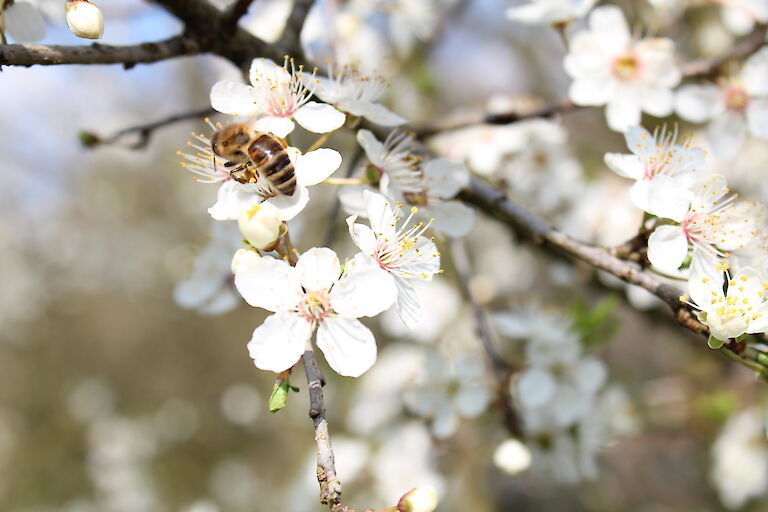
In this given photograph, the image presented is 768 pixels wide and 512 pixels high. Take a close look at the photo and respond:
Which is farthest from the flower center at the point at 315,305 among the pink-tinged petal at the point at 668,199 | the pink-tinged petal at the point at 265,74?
the pink-tinged petal at the point at 668,199

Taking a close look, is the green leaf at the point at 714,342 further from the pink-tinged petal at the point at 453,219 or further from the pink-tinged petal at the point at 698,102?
the pink-tinged petal at the point at 698,102

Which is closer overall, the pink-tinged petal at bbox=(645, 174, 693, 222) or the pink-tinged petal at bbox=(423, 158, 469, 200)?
the pink-tinged petal at bbox=(645, 174, 693, 222)

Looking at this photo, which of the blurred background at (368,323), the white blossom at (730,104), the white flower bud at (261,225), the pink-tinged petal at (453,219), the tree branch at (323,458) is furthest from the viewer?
the blurred background at (368,323)

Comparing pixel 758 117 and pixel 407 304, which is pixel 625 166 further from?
pixel 758 117

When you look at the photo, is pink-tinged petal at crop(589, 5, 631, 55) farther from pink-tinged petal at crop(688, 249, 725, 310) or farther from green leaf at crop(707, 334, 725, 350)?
green leaf at crop(707, 334, 725, 350)

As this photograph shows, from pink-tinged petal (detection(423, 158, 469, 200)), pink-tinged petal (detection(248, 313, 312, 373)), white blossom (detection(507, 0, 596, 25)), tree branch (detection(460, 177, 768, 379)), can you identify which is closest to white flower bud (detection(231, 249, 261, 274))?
pink-tinged petal (detection(248, 313, 312, 373))

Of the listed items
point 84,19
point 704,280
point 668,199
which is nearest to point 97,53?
point 84,19

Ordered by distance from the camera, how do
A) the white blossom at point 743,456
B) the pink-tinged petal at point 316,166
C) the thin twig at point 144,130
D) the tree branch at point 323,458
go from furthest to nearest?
1. the white blossom at point 743,456
2. the thin twig at point 144,130
3. the pink-tinged petal at point 316,166
4. the tree branch at point 323,458

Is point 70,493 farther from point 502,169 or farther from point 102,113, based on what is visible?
point 502,169
